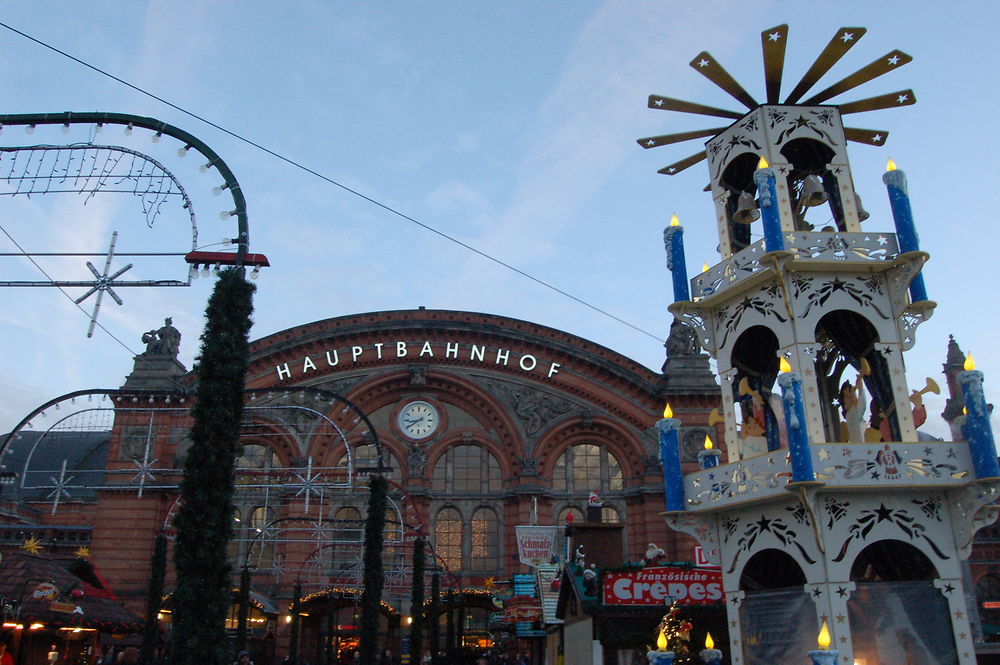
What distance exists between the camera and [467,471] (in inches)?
1651

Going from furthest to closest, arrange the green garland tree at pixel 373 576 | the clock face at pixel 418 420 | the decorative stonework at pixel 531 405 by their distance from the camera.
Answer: the clock face at pixel 418 420, the decorative stonework at pixel 531 405, the green garland tree at pixel 373 576

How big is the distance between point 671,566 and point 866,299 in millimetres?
7168

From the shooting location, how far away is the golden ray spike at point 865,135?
56.0 feet

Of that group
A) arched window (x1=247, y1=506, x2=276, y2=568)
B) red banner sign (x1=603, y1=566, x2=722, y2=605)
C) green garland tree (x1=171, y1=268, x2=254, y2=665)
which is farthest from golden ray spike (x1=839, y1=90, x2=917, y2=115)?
arched window (x1=247, y1=506, x2=276, y2=568)

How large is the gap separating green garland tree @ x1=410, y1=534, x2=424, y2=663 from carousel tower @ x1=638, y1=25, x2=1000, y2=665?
14.5 metres

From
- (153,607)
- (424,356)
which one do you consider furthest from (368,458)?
(153,607)

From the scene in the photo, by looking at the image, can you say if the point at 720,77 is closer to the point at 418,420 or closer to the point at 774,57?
the point at 774,57

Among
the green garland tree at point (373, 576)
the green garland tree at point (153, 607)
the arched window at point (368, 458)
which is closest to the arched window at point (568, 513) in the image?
the arched window at point (368, 458)

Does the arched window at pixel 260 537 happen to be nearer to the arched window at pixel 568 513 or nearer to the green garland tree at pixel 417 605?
the green garland tree at pixel 417 605

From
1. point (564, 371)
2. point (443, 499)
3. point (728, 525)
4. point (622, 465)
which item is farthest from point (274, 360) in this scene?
point (728, 525)

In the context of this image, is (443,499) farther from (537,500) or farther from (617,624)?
(617,624)

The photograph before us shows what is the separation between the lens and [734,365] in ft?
54.0

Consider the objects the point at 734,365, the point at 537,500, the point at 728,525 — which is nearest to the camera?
the point at 728,525

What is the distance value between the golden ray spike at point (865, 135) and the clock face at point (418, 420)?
2840 cm
